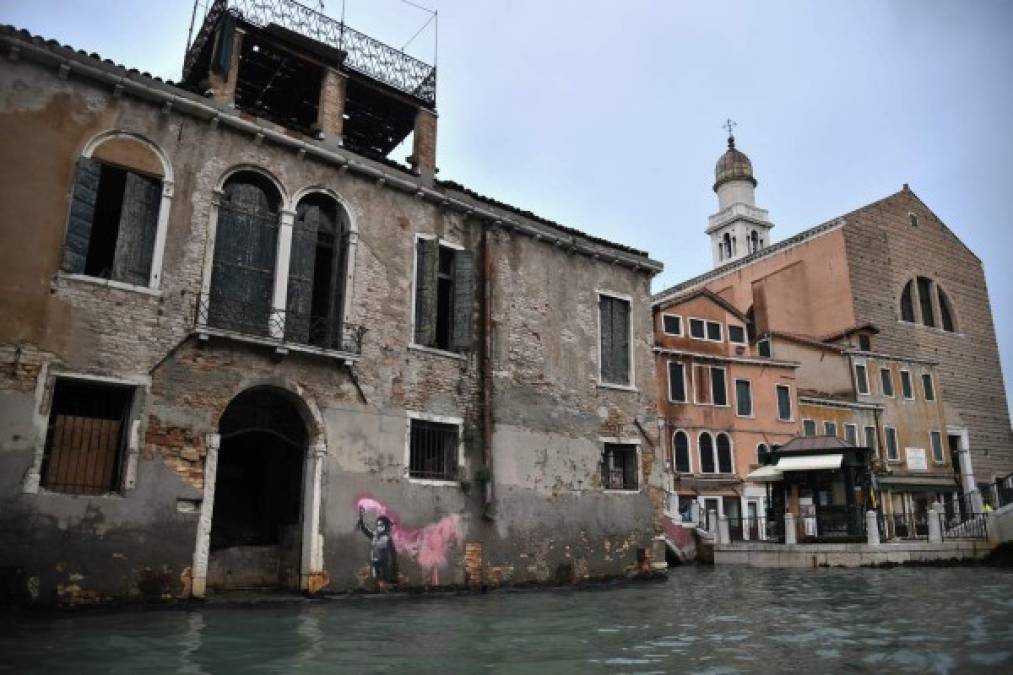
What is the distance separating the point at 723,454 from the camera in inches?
1086

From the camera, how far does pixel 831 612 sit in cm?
1029

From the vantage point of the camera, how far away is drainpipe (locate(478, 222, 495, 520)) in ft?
44.0

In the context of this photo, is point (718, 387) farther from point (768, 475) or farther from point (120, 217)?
point (120, 217)

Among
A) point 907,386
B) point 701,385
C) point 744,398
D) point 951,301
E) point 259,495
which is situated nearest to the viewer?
point 259,495

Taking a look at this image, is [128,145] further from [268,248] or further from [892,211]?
[892,211]

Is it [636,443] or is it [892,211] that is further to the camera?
[892,211]

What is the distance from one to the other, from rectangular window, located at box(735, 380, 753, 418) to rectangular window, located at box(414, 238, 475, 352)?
687 inches

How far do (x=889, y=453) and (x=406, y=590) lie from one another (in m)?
27.8

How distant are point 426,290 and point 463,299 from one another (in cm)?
79

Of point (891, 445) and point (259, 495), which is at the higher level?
point (891, 445)

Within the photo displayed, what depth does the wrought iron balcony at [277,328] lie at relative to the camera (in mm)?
11031

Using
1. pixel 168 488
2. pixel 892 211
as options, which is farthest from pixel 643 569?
pixel 892 211

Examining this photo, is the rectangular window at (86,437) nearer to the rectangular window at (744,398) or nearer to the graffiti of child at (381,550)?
the graffiti of child at (381,550)

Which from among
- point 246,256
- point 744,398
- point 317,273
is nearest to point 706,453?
point 744,398
